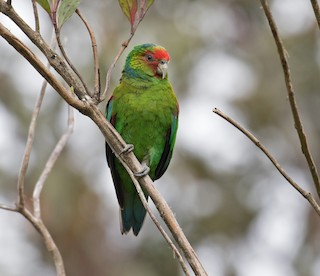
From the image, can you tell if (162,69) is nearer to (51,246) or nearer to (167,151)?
(167,151)

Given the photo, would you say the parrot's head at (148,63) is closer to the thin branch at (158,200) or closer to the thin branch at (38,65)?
the thin branch at (158,200)

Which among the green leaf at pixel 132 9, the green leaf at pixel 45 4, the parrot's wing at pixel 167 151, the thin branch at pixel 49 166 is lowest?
the thin branch at pixel 49 166

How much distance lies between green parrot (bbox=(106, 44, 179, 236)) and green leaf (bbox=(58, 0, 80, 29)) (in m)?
1.52

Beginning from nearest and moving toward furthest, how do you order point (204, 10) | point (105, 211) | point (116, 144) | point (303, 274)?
point (116, 144) < point (303, 274) < point (105, 211) < point (204, 10)

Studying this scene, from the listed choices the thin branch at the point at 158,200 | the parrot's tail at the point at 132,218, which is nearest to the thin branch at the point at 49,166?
the thin branch at the point at 158,200

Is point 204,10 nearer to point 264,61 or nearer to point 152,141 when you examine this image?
point 264,61

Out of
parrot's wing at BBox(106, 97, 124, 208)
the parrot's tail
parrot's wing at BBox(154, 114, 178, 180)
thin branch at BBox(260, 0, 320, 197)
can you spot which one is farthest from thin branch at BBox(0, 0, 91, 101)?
parrot's wing at BBox(154, 114, 178, 180)

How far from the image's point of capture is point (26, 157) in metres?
2.47

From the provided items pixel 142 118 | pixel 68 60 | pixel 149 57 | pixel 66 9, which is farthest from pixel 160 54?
pixel 68 60

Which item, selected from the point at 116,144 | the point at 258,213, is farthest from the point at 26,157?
the point at 258,213

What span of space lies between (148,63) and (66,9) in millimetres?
1814

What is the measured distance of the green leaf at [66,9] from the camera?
2205 millimetres

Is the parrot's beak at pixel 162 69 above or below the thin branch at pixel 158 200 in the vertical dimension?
above

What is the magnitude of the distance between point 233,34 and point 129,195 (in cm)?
679
